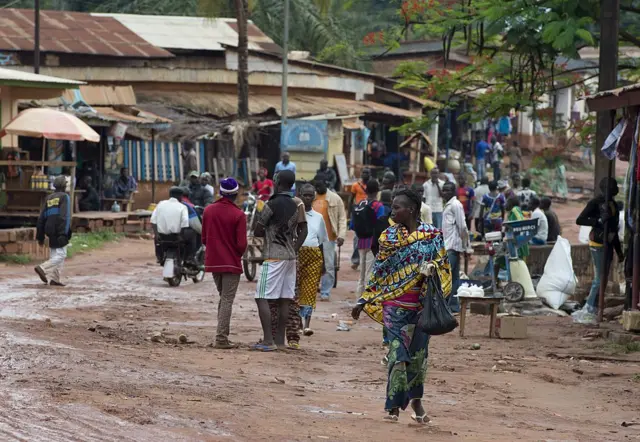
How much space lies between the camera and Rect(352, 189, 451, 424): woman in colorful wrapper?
8.41 meters

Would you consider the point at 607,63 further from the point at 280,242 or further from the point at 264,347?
the point at 264,347

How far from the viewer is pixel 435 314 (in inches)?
320

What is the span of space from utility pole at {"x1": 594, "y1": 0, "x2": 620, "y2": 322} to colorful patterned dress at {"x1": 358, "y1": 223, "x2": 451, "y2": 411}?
668cm

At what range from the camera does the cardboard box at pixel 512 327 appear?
1422 centimetres

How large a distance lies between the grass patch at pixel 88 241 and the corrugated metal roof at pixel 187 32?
38.9 feet

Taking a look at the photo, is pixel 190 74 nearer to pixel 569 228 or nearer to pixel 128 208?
pixel 128 208

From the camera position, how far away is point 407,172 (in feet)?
133

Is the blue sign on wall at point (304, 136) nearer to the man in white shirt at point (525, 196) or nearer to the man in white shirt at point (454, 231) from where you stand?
the man in white shirt at point (525, 196)

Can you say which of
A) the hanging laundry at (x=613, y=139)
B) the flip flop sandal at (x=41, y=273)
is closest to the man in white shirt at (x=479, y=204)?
the flip flop sandal at (x=41, y=273)

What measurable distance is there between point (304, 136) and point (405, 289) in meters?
26.0

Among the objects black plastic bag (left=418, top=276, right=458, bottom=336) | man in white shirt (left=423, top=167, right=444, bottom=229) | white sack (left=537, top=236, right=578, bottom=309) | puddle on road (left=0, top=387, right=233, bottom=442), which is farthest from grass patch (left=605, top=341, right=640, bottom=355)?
man in white shirt (left=423, top=167, right=444, bottom=229)

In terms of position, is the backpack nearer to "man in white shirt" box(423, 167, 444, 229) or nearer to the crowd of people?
the crowd of people

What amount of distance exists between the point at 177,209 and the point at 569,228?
19882mm

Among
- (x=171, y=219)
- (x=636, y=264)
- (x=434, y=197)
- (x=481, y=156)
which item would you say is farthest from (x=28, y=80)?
(x=481, y=156)
